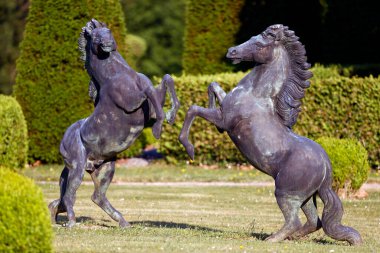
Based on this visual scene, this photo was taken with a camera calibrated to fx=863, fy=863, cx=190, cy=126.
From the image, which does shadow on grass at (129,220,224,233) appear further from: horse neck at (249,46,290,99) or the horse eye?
the horse eye

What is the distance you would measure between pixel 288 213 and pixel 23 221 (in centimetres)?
292

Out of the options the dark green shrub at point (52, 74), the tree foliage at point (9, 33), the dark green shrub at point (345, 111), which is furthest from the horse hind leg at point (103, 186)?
the tree foliage at point (9, 33)

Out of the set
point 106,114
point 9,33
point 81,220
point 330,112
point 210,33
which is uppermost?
point 106,114

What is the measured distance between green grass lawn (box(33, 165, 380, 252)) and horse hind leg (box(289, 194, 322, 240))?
0.41ft

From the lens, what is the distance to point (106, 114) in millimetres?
9578

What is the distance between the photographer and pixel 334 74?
2045 cm

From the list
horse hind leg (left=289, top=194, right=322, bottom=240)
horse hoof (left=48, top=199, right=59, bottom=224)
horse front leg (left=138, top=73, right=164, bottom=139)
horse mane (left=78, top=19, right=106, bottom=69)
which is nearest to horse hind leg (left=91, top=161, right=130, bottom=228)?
horse hoof (left=48, top=199, right=59, bottom=224)

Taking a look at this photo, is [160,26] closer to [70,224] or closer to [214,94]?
[70,224]

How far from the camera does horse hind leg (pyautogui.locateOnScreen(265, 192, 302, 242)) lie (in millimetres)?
8781

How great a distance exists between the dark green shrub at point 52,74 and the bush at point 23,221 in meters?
12.0

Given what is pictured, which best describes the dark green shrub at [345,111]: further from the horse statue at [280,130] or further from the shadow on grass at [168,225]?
the horse statue at [280,130]

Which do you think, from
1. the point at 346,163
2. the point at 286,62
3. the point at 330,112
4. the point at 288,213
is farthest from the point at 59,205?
the point at 330,112

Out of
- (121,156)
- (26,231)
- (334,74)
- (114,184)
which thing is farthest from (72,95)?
(26,231)

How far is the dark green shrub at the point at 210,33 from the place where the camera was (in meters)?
24.4
